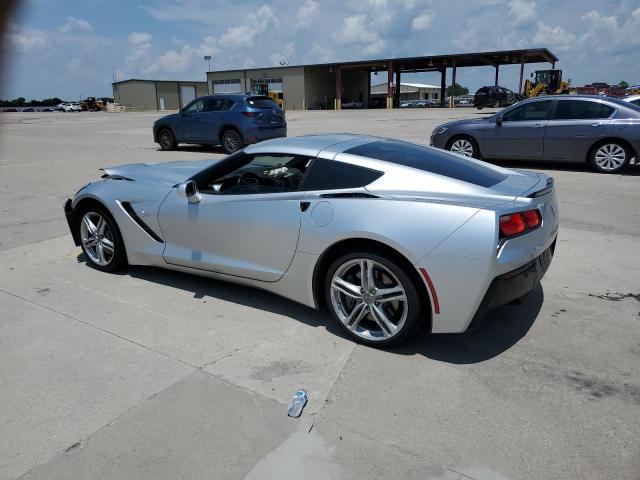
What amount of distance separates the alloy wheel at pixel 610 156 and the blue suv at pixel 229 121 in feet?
26.7

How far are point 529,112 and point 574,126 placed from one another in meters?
0.92

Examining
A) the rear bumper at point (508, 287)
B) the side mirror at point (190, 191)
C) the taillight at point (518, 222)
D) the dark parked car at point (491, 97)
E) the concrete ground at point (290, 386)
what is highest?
the dark parked car at point (491, 97)

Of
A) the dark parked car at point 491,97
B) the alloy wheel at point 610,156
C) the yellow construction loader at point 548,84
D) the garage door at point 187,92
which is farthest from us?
the garage door at point 187,92

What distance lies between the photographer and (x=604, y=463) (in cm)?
235

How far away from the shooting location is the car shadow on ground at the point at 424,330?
11.1 ft

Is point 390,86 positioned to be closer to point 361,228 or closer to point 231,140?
point 231,140

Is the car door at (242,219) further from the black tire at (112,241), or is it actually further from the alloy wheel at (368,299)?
the black tire at (112,241)

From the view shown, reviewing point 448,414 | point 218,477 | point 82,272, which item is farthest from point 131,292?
point 448,414

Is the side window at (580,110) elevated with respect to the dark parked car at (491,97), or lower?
lower

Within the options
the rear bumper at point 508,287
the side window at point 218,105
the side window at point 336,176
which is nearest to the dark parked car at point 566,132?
the side window at point 218,105

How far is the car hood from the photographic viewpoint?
15.3ft

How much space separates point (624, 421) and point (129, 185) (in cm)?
416

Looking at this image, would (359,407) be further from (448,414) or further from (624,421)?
(624,421)

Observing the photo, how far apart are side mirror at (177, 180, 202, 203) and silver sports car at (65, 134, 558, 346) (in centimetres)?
1
